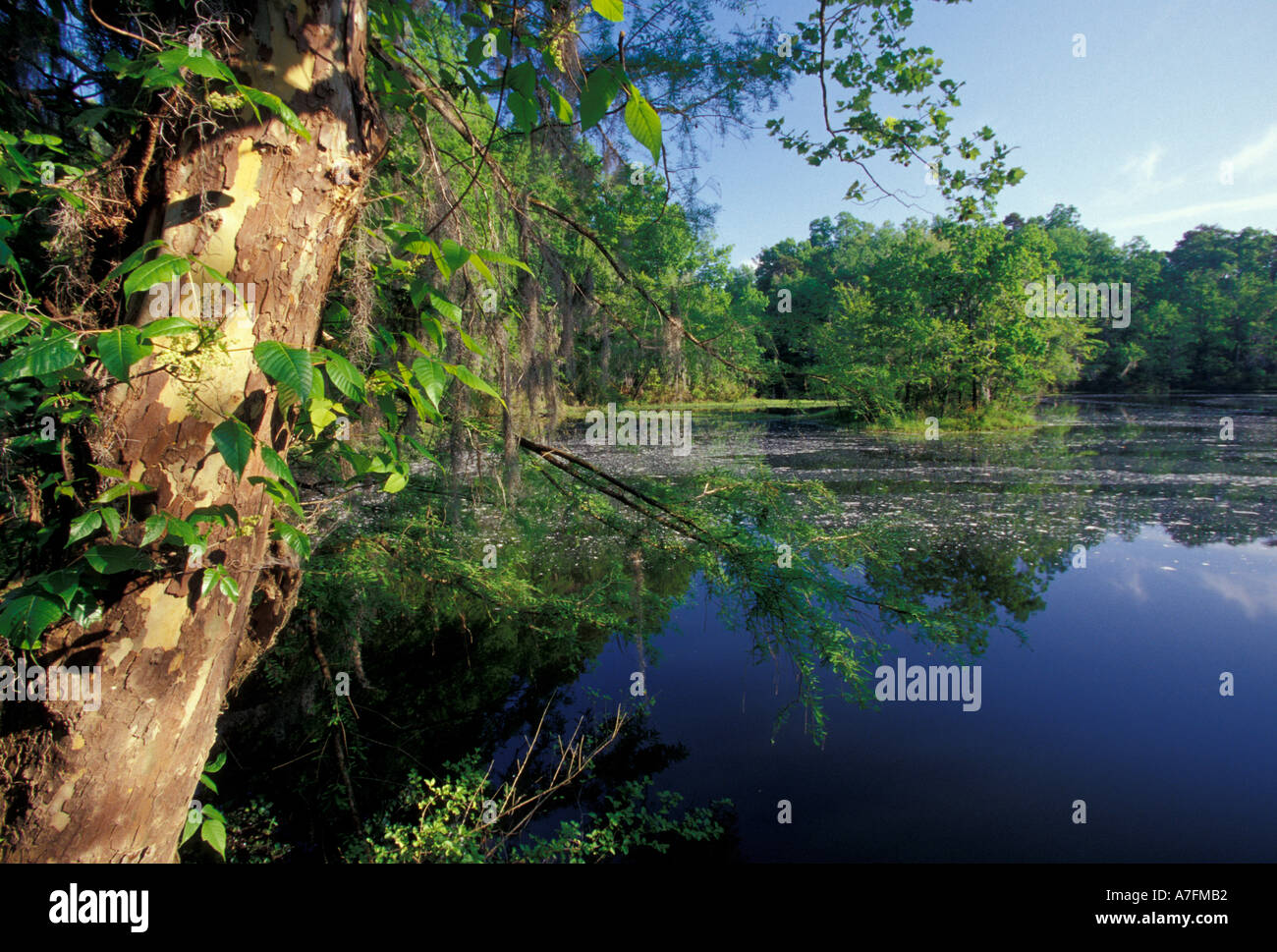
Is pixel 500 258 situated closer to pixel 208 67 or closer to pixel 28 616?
pixel 208 67

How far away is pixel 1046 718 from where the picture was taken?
444cm

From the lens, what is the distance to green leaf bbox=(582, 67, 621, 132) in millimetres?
929

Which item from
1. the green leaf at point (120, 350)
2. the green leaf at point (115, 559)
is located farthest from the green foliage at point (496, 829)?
the green leaf at point (120, 350)

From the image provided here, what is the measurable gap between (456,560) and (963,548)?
668 cm

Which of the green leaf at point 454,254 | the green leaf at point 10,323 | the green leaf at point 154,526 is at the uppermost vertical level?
the green leaf at point 454,254

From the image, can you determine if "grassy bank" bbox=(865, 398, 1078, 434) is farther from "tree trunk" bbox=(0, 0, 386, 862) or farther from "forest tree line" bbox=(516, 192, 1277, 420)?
"tree trunk" bbox=(0, 0, 386, 862)

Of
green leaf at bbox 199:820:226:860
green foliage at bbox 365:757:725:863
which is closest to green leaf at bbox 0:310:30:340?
green leaf at bbox 199:820:226:860

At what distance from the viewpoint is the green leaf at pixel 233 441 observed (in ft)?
3.08

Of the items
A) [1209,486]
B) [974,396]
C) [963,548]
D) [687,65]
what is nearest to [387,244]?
[687,65]

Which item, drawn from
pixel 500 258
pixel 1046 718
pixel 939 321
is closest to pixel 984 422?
pixel 939 321

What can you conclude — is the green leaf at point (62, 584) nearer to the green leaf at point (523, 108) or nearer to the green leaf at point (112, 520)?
the green leaf at point (112, 520)

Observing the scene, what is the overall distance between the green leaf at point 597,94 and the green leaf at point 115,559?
1.04 m

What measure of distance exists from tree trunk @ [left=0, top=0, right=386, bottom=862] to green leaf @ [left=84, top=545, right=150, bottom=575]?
68mm

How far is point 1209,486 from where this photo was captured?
10.3 metres
